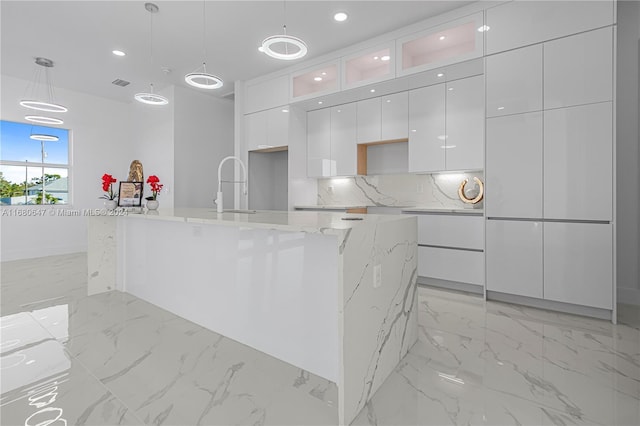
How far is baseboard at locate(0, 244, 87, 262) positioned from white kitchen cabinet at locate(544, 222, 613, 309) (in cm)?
760

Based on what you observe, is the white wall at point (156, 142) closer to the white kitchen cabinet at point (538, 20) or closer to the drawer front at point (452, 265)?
the drawer front at point (452, 265)

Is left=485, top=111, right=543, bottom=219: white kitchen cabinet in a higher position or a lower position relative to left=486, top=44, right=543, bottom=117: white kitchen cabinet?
lower

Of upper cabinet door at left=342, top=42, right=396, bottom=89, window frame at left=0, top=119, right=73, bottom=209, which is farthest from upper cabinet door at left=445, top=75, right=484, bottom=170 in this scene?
window frame at left=0, top=119, right=73, bottom=209

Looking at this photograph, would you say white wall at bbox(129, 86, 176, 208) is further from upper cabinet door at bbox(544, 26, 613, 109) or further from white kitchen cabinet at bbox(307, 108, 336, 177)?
upper cabinet door at bbox(544, 26, 613, 109)

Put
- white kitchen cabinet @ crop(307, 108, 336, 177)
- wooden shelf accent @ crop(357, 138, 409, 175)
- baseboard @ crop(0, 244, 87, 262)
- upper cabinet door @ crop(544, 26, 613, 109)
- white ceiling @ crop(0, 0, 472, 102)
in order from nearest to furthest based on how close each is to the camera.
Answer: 1. upper cabinet door @ crop(544, 26, 613, 109)
2. white ceiling @ crop(0, 0, 472, 102)
3. wooden shelf accent @ crop(357, 138, 409, 175)
4. white kitchen cabinet @ crop(307, 108, 336, 177)
5. baseboard @ crop(0, 244, 87, 262)

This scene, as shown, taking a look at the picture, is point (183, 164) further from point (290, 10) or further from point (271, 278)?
point (271, 278)

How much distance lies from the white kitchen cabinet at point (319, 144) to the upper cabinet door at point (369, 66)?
0.72 meters

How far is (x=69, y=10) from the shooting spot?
11.6ft

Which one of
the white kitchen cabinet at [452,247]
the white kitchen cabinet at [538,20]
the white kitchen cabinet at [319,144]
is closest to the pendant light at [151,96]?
the white kitchen cabinet at [319,144]

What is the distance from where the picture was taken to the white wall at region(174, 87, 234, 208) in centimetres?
581

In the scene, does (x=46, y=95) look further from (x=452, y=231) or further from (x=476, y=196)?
(x=476, y=196)

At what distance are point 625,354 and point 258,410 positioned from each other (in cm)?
240

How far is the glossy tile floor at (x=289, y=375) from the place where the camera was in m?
1.53

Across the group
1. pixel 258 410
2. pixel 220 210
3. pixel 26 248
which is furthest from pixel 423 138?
pixel 26 248
